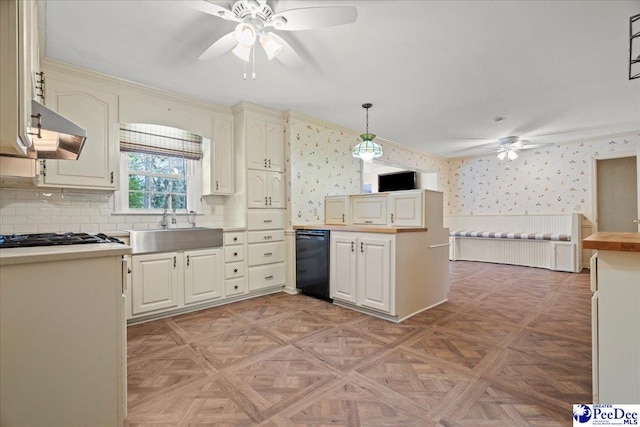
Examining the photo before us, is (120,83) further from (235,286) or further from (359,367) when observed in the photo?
(359,367)

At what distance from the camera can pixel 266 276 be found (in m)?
3.90

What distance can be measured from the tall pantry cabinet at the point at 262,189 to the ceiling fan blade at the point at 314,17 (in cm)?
195

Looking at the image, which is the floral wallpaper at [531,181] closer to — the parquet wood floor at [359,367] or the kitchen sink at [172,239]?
the parquet wood floor at [359,367]

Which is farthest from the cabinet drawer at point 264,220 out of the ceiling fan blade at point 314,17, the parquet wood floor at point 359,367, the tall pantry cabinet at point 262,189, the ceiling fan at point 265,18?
the ceiling fan blade at point 314,17

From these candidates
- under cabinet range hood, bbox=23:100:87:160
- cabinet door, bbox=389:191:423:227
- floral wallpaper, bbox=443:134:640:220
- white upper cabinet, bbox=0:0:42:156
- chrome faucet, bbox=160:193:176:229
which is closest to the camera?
white upper cabinet, bbox=0:0:42:156

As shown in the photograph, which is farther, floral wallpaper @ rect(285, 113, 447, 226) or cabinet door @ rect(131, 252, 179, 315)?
A: floral wallpaper @ rect(285, 113, 447, 226)

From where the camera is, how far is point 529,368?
2.00m

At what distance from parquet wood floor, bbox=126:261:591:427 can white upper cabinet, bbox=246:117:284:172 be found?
1.80 meters

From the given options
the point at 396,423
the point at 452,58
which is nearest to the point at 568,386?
the point at 396,423

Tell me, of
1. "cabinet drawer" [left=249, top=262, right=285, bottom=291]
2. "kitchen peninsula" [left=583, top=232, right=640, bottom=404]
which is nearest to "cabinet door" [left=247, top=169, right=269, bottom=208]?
"cabinet drawer" [left=249, top=262, right=285, bottom=291]

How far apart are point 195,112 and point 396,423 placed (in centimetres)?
361

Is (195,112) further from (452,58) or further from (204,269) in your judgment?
(452,58)

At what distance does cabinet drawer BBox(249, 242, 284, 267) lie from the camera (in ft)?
12.4

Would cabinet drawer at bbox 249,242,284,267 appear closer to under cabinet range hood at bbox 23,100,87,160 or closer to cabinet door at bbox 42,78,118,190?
cabinet door at bbox 42,78,118,190
